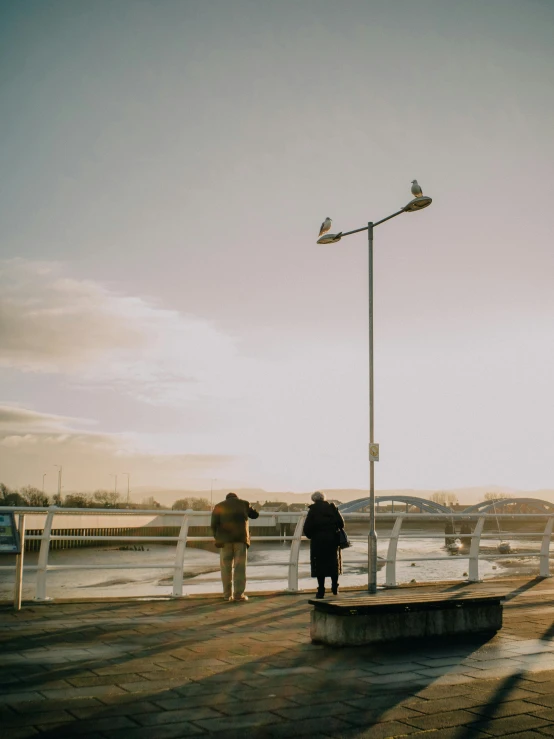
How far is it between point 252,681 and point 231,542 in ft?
19.2

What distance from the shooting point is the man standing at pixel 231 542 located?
39.5 feet

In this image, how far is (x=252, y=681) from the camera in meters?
6.30

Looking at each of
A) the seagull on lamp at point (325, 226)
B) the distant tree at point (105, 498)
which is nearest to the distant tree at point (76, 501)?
the distant tree at point (105, 498)

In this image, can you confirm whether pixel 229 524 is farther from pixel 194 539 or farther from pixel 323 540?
pixel 323 540

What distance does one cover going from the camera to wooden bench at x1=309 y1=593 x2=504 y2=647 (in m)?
7.86

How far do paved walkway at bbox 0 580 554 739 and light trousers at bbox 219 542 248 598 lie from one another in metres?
2.10

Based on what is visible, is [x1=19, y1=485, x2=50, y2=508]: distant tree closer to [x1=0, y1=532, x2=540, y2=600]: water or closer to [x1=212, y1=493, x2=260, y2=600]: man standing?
[x1=0, y1=532, x2=540, y2=600]: water

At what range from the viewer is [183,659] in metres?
7.18

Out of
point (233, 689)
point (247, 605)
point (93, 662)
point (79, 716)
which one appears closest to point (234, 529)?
point (247, 605)

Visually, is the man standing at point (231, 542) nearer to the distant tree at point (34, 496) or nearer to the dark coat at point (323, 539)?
the dark coat at point (323, 539)

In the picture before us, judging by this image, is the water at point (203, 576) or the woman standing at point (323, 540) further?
the water at point (203, 576)

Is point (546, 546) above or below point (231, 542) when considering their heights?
below

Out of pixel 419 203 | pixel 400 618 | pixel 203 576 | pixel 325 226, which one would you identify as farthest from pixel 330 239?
pixel 203 576

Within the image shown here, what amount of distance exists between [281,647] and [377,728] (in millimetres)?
3079
